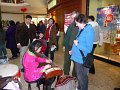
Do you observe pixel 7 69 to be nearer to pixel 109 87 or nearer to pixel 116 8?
pixel 109 87

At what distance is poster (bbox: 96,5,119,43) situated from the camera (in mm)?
7074

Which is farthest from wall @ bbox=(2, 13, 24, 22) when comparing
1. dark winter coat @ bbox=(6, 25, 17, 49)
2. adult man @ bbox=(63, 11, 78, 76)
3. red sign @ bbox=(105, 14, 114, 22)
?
adult man @ bbox=(63, 11, 78, 76)

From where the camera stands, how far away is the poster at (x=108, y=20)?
707 centimetres

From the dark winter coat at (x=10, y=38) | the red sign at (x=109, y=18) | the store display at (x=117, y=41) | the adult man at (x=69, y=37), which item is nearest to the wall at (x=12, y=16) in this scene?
the dark winter coat at (x=10, y=38)

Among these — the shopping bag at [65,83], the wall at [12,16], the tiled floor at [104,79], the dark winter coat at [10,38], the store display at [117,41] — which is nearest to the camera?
the shopping bag at [65,83]

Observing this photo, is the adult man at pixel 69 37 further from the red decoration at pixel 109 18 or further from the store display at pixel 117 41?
the red decoration at pixel 109 18

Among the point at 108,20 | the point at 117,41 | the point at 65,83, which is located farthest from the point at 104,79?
the point at 108,20

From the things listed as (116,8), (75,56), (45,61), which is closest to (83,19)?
(75,56)

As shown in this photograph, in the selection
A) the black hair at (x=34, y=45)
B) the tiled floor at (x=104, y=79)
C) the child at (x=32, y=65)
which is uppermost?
the black hair at (x=34, y=45)

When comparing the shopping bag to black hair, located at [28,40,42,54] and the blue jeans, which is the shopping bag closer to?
the blue jeans

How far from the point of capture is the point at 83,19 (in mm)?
3344

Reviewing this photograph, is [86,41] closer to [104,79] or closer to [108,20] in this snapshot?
[104,79]

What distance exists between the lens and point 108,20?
7.29 metres

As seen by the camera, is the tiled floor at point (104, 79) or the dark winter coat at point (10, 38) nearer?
the tiled floor at point (104, 79)
